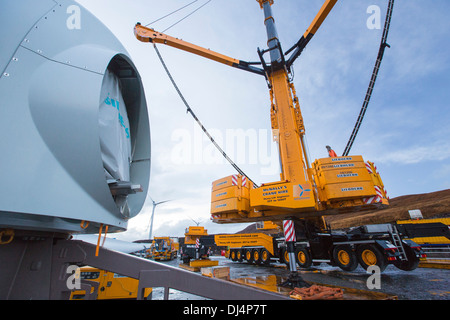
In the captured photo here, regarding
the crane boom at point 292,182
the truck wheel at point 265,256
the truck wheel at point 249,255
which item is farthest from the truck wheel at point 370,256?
the truck wheel at point 249,255

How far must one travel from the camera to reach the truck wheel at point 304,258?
29.5ft

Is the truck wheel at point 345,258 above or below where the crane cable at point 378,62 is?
below

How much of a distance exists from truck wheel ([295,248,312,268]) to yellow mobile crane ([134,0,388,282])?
1387 millimetres

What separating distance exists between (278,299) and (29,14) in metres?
3.04

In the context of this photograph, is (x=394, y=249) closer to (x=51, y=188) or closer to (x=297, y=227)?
(x=297, y=227)

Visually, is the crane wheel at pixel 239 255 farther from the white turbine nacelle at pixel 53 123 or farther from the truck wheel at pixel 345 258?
the white turbine nacelle at pixel 53 123

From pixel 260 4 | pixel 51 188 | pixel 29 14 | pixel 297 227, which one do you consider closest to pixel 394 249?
pixel 297 227

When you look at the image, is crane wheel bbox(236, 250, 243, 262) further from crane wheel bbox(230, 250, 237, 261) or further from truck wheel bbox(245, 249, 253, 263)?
truck wheel bbox(245, 249, 253, 263)

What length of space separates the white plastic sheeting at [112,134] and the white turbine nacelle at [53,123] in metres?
0.01

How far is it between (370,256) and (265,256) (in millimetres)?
5375

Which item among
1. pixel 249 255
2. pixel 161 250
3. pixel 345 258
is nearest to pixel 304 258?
pixel 345 258

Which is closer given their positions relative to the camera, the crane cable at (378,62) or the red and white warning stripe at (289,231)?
the red and white warning stripe at (289,231)

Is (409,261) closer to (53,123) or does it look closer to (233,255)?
(233,255)

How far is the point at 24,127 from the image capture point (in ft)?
4.43
